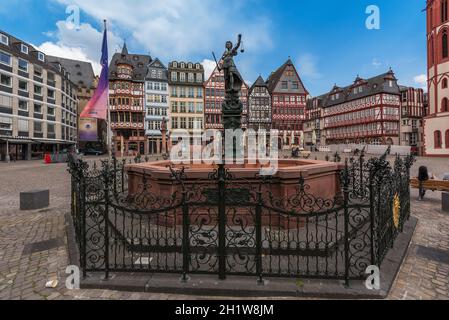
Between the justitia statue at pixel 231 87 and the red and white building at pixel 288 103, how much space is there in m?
45.1

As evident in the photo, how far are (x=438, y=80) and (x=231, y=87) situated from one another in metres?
41.0

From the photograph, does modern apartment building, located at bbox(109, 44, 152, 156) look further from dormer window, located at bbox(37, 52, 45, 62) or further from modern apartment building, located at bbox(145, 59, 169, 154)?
dormer window, located at bbox(37, 52, 45, 62)

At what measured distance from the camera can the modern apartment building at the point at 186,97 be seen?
47.4 m

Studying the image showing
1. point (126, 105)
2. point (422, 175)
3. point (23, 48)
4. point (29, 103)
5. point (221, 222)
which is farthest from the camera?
point (126, 105)

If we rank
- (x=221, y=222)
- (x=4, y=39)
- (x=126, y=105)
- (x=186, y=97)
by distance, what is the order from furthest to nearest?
1. (x=186, y=97)
2. (x=126, y=105)
3. (x=4, y=39)
4. (x=221, y=222)

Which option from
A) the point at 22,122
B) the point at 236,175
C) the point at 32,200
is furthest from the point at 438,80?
the point at 22,122

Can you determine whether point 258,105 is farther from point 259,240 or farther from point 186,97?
point 259,240

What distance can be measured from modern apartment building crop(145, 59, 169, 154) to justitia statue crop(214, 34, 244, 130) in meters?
39.3

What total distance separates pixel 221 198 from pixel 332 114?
62.8 metres

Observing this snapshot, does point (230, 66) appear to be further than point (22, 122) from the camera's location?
No

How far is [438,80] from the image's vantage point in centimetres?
3481

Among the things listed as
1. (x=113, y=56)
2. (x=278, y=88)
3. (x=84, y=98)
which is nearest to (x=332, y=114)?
(x=278, y=88)

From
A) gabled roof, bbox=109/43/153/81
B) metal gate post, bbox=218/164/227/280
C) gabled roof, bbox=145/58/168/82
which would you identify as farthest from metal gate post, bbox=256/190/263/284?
gabled roof, bbox=145/58/168/82
